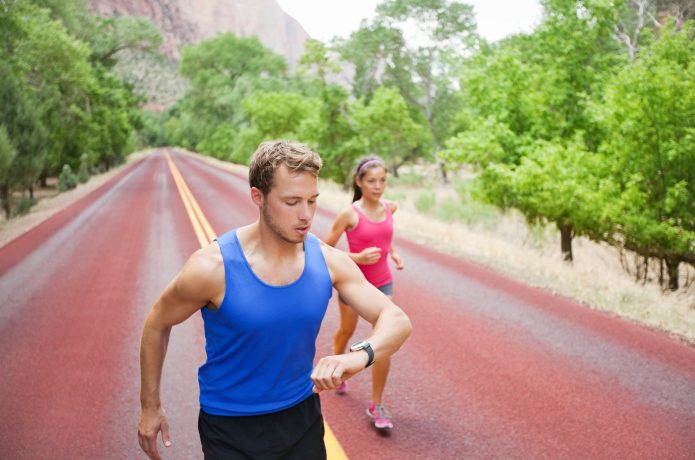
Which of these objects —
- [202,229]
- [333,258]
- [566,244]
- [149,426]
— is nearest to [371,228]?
[333,258]

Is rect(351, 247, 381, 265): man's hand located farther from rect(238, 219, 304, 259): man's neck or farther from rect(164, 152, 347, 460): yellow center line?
rect(238, 219, 304, 259): man's neck

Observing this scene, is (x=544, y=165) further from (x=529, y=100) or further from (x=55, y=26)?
(x=55, y=26)

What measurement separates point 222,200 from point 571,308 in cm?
1512

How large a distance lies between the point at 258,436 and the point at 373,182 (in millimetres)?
2508

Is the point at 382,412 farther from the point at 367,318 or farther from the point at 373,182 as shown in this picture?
the point at 367,318

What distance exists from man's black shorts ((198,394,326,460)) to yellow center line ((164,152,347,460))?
4.99ft

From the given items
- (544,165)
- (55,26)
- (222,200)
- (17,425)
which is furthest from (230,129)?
(17,425)

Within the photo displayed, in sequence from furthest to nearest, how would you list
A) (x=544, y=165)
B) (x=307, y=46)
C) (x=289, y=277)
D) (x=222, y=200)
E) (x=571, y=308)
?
(x=307, y=46) → (x=222, y=200) → (x=544, y=165) → (x=571, y=308) → (x=289, y=277)

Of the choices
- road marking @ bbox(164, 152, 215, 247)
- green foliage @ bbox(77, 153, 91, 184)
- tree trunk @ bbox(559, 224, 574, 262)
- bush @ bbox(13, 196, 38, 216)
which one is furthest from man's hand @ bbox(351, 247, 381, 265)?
green foliage @ bbox(77, 153, 91, 184)

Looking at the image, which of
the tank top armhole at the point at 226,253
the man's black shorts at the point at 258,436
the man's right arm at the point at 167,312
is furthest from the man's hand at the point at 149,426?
the tank top armhole at the point at 226,253

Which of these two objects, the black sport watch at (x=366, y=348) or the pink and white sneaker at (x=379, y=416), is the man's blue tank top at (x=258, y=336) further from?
the pink and white sneaker at (x=379, y=416)

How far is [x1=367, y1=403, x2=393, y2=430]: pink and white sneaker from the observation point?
390 centimetres

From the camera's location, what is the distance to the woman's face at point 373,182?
4074 mm

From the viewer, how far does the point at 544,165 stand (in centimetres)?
937
